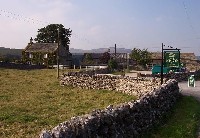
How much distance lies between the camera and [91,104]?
2652 centimetres

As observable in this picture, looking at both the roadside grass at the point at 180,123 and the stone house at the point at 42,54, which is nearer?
the roadside grass at the point at 180,123

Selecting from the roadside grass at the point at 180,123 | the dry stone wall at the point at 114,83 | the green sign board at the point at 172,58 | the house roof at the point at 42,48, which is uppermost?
the house roof at the point at 42,48

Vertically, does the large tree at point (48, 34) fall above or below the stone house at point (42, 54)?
above

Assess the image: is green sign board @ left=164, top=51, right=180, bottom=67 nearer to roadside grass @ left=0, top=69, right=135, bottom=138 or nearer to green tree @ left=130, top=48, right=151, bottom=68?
roadside grass @ left=0, top=69, right=135, bottom=138

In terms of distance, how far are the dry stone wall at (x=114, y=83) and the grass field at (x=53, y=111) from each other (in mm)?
1729

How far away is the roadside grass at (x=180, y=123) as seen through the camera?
16.7m

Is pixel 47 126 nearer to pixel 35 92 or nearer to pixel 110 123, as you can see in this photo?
pixel 110 123

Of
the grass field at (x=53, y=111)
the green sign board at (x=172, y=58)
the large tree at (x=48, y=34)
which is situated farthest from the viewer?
the large tree at (x=48, y=34)

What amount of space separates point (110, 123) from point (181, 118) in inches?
365

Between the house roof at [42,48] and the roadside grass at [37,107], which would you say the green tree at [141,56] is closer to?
the house roof at [42,48]

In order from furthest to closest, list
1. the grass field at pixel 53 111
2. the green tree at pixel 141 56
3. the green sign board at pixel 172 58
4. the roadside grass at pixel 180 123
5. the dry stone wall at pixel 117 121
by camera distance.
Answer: the green tree at pixel 141 56 → the green sign board at pixel 172 58 → the grass field at pixel 53 111 → the roadside grass at pixel 180 123 → the dry stone wall at pixel 117 121

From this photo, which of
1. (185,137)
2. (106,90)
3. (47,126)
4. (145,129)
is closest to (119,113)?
(145,129)

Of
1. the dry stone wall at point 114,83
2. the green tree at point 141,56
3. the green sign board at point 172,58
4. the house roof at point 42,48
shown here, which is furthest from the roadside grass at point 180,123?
the house roof at point 42,48

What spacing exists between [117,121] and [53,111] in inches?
412
